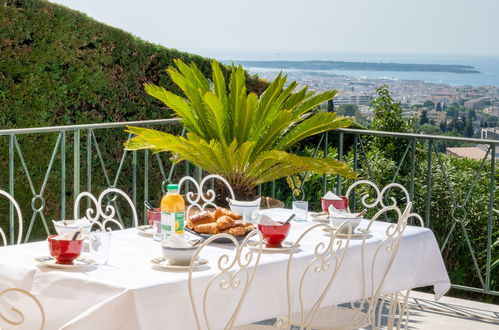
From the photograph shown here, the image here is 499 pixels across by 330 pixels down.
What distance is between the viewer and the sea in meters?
15.0

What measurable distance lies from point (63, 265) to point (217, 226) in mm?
736

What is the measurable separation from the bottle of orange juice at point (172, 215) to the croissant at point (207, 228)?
0.14 metres

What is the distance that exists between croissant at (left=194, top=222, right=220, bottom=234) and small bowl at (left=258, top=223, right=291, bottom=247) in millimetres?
203

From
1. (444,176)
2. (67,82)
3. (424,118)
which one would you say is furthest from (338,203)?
(424,118)

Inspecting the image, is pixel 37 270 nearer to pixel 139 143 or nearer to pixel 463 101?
pixel 139 143

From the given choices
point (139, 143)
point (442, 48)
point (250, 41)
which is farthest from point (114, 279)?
point (442, 48)

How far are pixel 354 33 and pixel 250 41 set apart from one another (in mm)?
2431

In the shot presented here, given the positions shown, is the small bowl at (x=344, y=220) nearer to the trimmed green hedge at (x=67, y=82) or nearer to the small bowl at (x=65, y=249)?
the small bowl at (x=65, y=249)

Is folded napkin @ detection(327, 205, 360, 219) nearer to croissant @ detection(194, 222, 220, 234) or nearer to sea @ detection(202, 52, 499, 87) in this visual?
croissant @ detection(194, 222, 220, 234)

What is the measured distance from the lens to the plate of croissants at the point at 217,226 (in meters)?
3.29

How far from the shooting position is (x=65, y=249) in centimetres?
281

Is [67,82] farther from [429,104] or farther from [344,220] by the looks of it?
[429,104]

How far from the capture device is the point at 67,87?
25.6 ft

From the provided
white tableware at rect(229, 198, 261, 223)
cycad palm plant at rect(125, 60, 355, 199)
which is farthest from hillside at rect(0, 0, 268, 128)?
white tableware at rect(229, 198, 261, 223)
